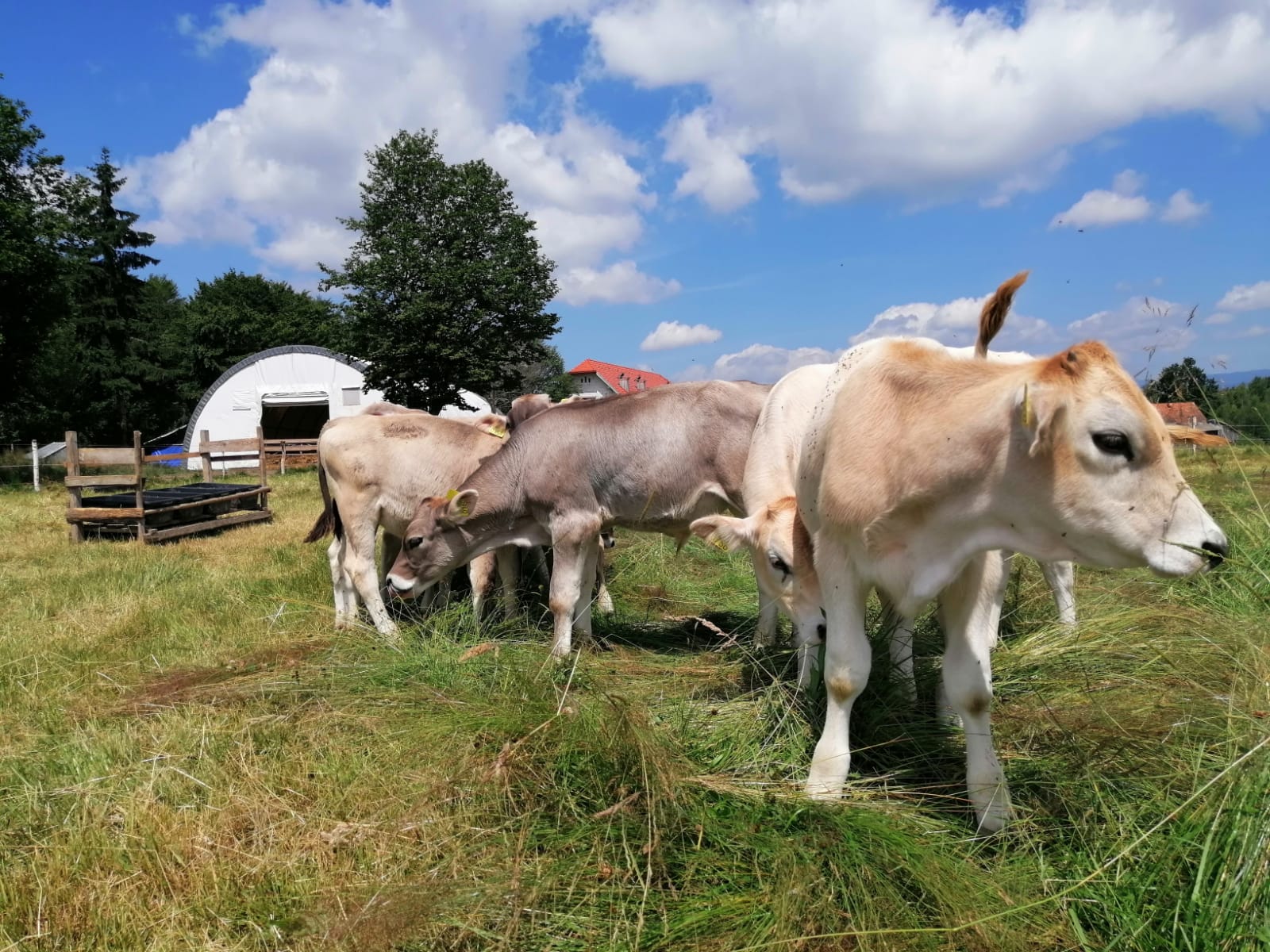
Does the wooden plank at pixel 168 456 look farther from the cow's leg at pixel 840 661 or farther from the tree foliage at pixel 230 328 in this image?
the tree foliage at pixel 230 328

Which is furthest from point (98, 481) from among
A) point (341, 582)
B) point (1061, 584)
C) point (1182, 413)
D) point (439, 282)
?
point (439, 282)

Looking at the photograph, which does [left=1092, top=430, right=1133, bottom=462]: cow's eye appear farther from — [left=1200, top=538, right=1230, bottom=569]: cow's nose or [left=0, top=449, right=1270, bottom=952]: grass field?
[left=0, top=449, right=1270, bottom=952]: grass field

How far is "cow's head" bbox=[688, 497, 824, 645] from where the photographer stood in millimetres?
4590

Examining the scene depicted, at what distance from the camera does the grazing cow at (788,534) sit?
4598 mm

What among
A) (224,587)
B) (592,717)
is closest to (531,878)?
(592,717)

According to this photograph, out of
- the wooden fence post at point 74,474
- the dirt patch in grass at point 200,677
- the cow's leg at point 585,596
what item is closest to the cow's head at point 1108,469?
the cow's leg at point 585,596

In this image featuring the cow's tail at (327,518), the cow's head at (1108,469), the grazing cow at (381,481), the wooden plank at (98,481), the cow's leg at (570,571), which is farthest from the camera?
the wooden plank at (98,481)

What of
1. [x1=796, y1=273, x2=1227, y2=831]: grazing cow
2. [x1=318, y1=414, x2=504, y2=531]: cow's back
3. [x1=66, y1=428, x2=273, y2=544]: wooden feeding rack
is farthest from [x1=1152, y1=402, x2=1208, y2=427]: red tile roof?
[x1=66, y1=428, x2=273, y2=544]: wooden feeding rack

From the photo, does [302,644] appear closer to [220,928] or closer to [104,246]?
[220,928]

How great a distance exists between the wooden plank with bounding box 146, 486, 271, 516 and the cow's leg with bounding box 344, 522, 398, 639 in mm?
7168

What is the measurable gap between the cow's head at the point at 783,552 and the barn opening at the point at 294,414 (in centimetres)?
3643

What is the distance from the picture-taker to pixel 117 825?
3762mm

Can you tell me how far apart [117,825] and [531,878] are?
80.9 inches

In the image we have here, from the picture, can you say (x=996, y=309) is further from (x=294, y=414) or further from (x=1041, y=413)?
(x=294, y=414)
